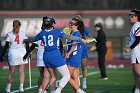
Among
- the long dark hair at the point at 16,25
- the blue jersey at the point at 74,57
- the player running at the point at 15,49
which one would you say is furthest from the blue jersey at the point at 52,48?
the player running at the point at 15,49

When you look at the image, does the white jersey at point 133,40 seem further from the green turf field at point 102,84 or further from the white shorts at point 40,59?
the green turf field at point 102,84

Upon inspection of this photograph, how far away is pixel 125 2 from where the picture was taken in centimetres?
4316

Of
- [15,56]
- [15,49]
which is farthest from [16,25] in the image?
[15,56]

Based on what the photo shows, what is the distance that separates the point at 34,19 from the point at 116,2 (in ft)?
18.5

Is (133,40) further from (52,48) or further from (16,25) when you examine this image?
(16,25)

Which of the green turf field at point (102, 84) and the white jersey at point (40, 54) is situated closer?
the white jersey at point (40, 54)

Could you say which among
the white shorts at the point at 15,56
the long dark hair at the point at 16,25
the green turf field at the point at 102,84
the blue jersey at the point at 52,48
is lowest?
the green turf field at the point at 102,84

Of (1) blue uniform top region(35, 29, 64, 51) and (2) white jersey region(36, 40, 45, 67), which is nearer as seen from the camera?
(1) blue uniform top region(35, 29, 64, 51)

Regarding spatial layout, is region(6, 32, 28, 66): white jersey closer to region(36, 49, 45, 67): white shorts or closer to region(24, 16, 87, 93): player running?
region(36, 49, 45, 67): white shorts

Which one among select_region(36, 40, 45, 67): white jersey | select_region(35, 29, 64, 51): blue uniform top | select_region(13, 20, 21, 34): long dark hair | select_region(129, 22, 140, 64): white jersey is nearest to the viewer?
select_region(129, 22, 140, 64): white jersey

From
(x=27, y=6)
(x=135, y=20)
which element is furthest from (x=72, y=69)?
(x=27, y=6)

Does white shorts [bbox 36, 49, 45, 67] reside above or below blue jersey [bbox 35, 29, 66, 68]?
below

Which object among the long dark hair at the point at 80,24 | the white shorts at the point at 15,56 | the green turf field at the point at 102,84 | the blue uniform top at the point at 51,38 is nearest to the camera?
the blue uniform top at the point at 51,38

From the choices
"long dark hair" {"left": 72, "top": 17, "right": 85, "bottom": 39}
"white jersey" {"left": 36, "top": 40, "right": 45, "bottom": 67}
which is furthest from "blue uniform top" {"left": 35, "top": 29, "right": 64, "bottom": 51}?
"white jersey" {"left": 36, "top": 40, "right": 45, "bottom": 67}
